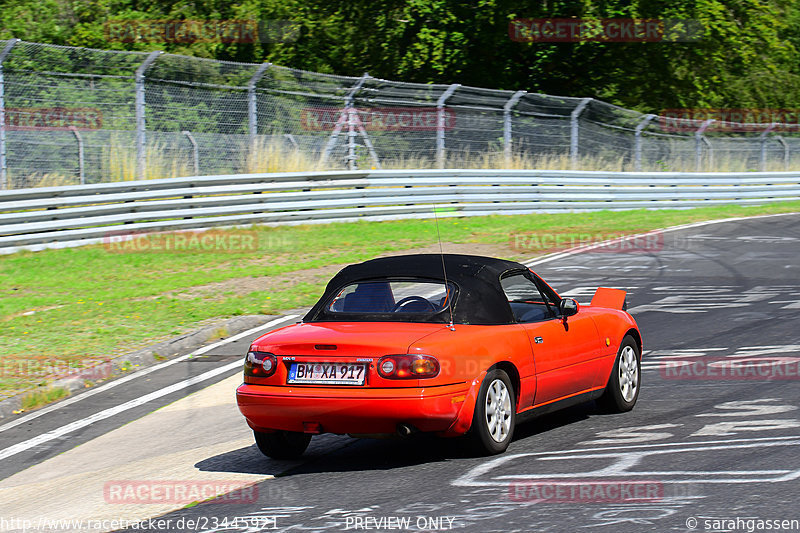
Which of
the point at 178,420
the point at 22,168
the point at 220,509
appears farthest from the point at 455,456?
the point at 22,168

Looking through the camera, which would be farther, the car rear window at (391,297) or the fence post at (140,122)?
the fence post at (140,122)

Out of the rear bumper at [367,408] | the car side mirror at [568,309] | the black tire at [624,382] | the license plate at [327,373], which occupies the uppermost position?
the car side mirror at [568,309]

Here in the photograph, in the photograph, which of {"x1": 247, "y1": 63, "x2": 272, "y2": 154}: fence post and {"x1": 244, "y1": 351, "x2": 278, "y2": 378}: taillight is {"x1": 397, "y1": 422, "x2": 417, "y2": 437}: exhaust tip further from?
{"x1": 247, "y1": 63, "x2": 272, "y2": 154}: fence post

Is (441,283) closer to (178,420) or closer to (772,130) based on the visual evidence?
(178,420)

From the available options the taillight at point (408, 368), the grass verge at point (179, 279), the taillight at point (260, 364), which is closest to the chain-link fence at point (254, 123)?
the grass verge at point (179, 279)

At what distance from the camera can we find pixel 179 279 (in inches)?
590

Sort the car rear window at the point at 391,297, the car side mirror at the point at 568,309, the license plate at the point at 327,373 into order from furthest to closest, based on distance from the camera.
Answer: the car side mirror at the point at 568,309
the car rear window at the point at 391,297
the license plate at the point at 327,373

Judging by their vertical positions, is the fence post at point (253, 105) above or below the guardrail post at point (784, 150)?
above

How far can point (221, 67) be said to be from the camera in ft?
69.6

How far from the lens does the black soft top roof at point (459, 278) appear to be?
665 centimetres

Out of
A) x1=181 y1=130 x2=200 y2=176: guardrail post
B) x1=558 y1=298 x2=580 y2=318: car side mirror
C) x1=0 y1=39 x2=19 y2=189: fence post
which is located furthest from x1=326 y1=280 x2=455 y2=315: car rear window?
x1=181 y1=130 x2=200 y2=176: guardrail post

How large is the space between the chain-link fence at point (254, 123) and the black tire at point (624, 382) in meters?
12.7

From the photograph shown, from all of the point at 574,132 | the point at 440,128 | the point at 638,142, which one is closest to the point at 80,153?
the point at 440,128

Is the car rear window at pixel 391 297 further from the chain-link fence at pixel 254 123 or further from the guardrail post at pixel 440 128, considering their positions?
the guardrail post at pixel 440 128
